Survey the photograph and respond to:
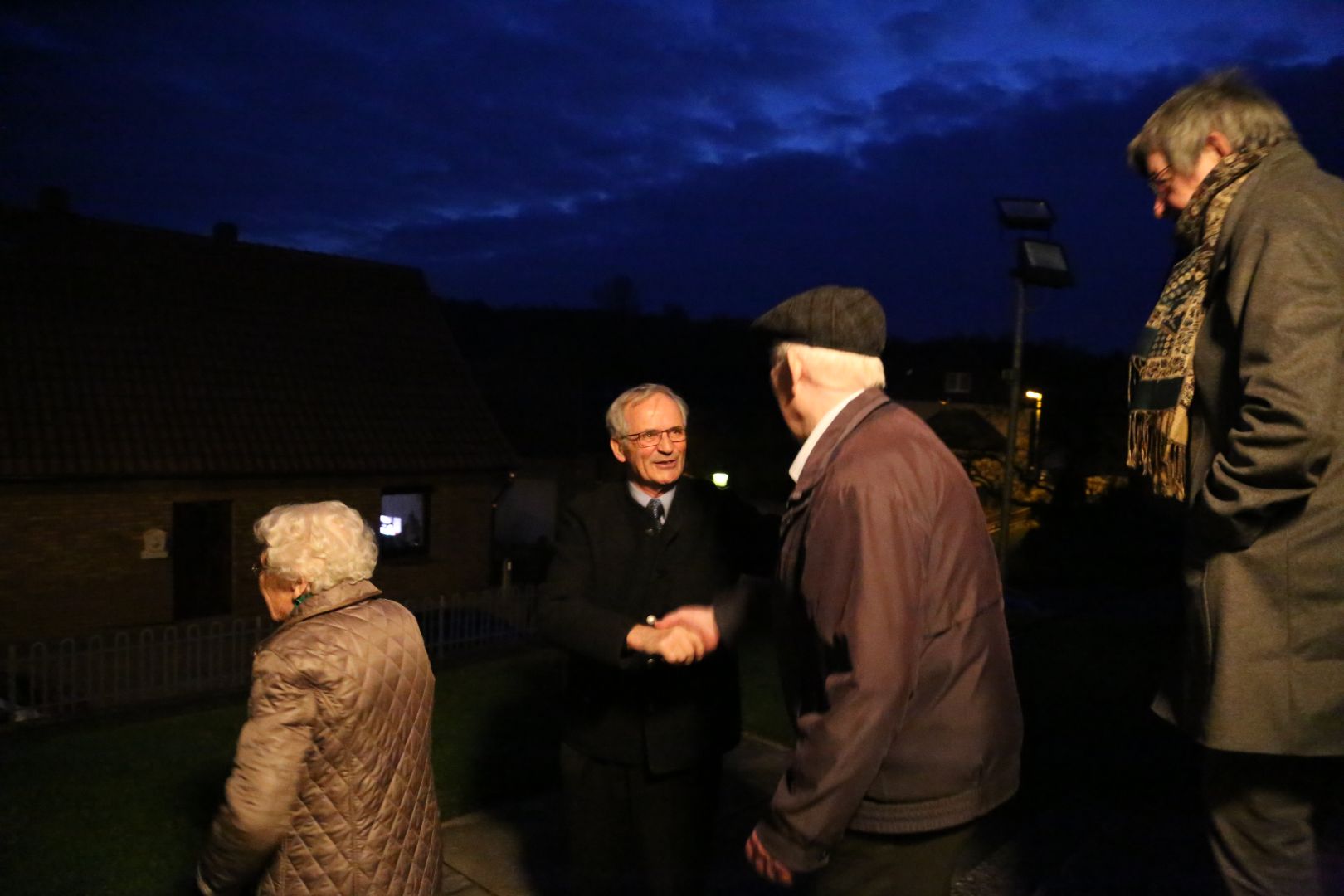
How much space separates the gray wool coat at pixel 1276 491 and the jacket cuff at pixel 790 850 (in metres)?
0.84

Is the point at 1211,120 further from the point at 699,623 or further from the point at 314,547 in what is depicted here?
the point at 314,547

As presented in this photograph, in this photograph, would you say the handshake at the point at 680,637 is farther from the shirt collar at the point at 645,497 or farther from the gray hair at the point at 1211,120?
the gray hair at the point at 1211,120

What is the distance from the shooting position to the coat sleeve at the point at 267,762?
2.37m

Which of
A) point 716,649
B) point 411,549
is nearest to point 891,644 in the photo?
point 716,649

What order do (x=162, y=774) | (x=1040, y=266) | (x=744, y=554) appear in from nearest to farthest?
(x=744, y=554), (x=162, y=774), (x=1040, y=266)

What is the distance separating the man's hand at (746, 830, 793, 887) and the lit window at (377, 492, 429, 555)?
1624cm

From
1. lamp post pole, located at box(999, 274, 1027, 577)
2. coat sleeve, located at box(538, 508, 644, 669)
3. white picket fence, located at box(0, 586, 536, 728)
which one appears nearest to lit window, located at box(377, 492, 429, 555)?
white picket fence, located at box(0, 586, 536, 728)

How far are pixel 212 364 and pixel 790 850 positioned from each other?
16.4m

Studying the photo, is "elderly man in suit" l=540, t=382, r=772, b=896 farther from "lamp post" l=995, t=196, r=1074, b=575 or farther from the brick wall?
the brick wall

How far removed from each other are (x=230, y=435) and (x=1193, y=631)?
15.6 metres

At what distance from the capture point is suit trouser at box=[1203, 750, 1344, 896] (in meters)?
2.02

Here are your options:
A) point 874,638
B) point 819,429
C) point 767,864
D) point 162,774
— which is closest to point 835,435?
point 819,429

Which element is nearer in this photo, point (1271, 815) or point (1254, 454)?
point (1254, 454)

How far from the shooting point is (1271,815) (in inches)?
80.4
